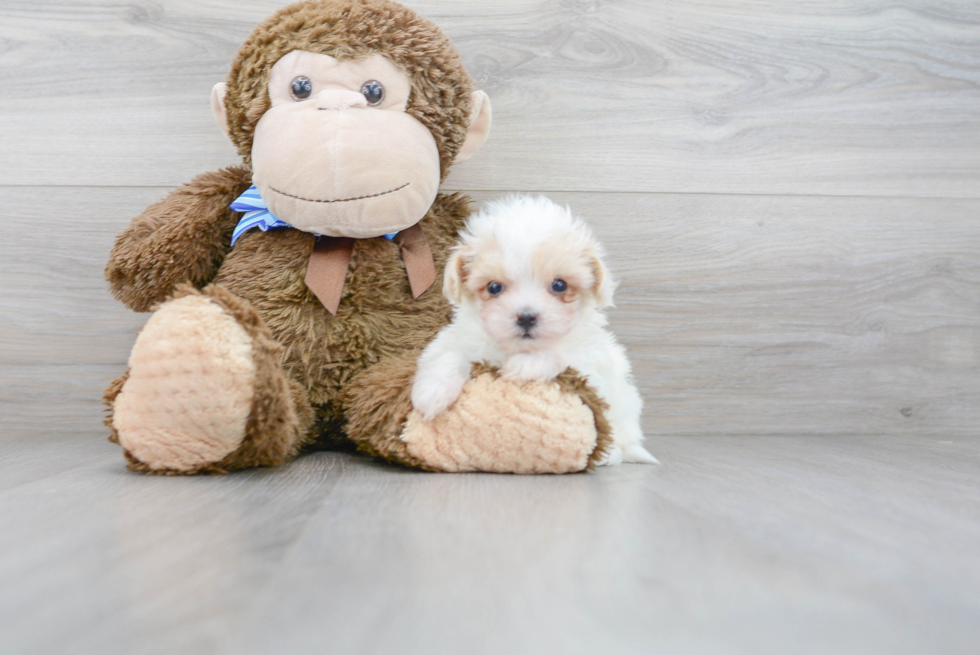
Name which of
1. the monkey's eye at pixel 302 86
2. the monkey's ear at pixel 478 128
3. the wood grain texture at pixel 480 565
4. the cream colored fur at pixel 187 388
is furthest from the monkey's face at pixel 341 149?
the wood grain texture at pixel 480 565

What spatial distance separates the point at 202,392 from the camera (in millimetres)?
753

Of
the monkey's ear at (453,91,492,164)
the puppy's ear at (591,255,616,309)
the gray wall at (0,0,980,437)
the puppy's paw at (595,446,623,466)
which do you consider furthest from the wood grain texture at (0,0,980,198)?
the puppy's paw at (595,446,623,466)

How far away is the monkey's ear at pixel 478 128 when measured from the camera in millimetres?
1045

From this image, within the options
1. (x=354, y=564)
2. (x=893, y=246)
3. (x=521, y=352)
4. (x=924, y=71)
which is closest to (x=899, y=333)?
(x=893, y=246)

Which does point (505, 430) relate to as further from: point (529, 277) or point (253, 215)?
point (253, 215)

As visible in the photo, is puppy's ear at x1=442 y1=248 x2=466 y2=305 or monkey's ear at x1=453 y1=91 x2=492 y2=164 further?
monkey's ear at x1=453 y1=91 x2=492 y2=164

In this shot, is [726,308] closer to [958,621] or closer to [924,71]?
[924,71]

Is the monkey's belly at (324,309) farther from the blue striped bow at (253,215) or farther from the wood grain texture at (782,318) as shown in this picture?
the wood grain texture at (782,318)

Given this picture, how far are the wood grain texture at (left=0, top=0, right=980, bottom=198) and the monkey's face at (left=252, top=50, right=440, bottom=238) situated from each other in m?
0.29

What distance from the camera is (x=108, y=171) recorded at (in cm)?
120

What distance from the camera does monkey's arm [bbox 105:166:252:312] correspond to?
0.98 meters

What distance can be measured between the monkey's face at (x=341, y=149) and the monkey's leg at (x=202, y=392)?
0.18m

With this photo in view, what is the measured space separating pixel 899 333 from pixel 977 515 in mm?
698

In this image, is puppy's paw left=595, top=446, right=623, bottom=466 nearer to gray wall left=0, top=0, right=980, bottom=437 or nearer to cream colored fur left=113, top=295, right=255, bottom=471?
gray wall left=0, top=0, right=980, bottom=437
